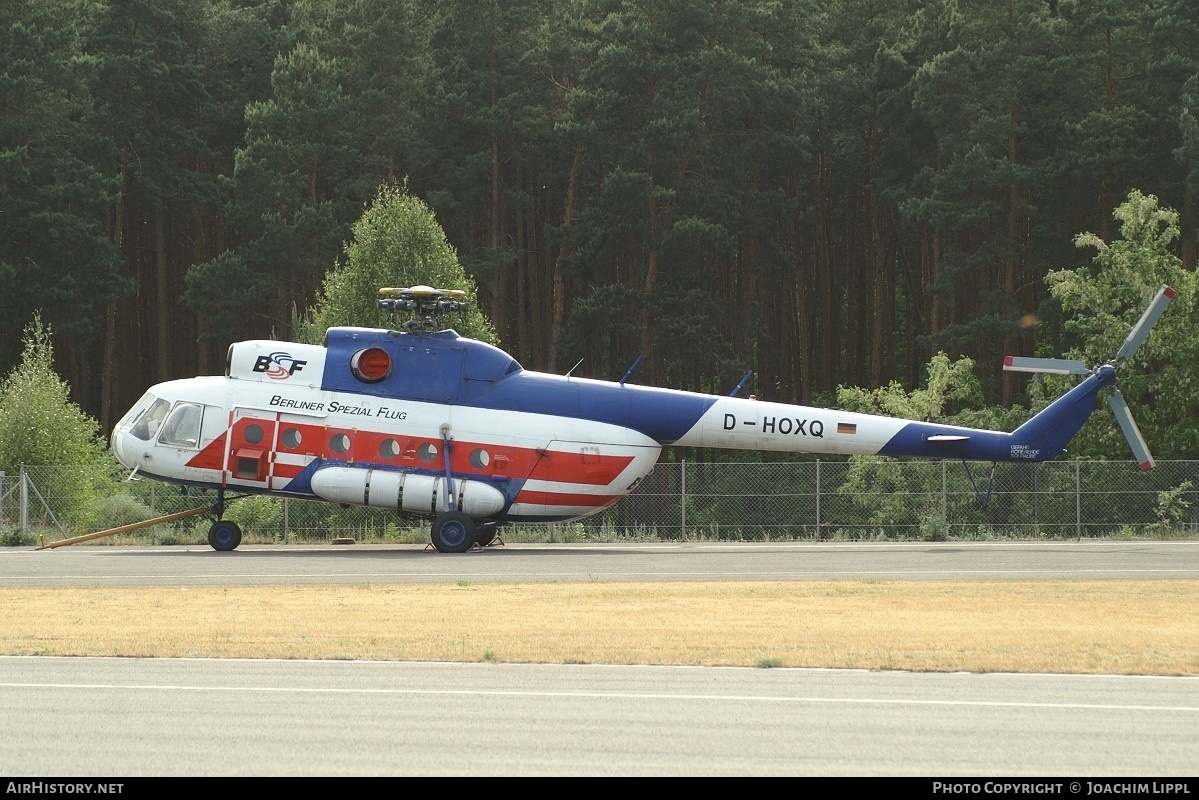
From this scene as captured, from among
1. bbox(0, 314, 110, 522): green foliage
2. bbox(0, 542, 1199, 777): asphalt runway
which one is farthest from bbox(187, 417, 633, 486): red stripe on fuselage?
bbox(0, 542, 1199, 777): asphalt runway

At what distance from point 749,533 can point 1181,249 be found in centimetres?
2368

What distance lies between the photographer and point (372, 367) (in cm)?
2742

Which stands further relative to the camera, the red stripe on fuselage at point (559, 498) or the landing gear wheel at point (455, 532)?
the red stripe on fuselage at point (559, 498)

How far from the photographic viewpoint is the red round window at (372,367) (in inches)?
1078

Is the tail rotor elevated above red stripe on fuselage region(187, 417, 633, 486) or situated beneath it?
elevated above

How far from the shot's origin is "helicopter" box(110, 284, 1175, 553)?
2722 cm

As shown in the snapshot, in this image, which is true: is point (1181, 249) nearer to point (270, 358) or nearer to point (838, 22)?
point (838, 22)

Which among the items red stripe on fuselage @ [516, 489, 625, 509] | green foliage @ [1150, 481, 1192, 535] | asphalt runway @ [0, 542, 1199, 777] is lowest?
asphalt runway @ [0, 542, 1199, 777]

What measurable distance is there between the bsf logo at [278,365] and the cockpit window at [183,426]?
135cm

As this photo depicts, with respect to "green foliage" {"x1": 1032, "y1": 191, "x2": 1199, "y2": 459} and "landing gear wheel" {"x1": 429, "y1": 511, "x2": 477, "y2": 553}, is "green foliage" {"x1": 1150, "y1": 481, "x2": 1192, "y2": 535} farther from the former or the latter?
"landing gear wheel" {"x1": 429, "y1": 511, "x2": 477, "y2": 553}

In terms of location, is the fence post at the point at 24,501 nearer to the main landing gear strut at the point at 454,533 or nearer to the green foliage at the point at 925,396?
the main landing gear strut at the point at 454,533

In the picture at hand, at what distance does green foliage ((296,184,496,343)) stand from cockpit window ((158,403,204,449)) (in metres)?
11.2

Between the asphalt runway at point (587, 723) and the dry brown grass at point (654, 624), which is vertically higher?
the asphalt runway at point (587, 723)

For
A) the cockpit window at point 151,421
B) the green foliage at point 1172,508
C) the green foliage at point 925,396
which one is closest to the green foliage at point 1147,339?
the green foliage at point 925,396
